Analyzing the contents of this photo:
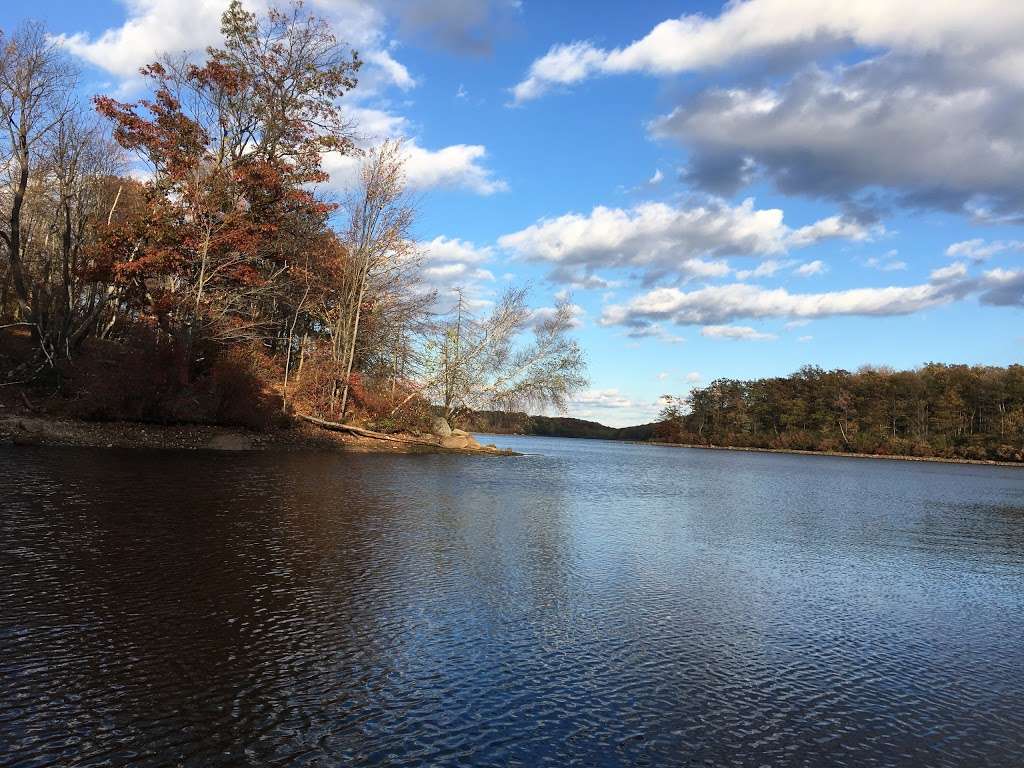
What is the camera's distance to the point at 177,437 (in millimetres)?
26594

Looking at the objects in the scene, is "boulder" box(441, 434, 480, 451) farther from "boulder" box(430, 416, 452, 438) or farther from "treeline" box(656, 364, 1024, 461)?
"treeline" box(656, 364, 1024, 461)

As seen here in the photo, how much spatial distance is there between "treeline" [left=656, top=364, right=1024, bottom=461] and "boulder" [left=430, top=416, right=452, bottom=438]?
85.0 meters

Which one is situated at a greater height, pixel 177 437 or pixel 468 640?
pixel 177 437

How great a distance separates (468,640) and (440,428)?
38.1m

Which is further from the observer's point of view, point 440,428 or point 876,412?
point 876,412

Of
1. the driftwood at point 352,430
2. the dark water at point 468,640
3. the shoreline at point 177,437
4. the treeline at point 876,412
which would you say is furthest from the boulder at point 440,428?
the treeline at point 876,412

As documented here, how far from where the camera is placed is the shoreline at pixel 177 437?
22875mm

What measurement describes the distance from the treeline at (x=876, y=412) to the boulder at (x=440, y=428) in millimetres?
85022

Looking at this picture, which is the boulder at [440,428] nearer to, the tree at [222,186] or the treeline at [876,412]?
the tree at [222,186]

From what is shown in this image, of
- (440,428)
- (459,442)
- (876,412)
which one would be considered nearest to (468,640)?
(459,442)

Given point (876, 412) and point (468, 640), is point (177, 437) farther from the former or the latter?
point (876, 412)

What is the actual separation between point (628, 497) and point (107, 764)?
19.9 meters

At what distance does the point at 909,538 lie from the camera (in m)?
16.6

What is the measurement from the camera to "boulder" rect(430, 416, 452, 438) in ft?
145
